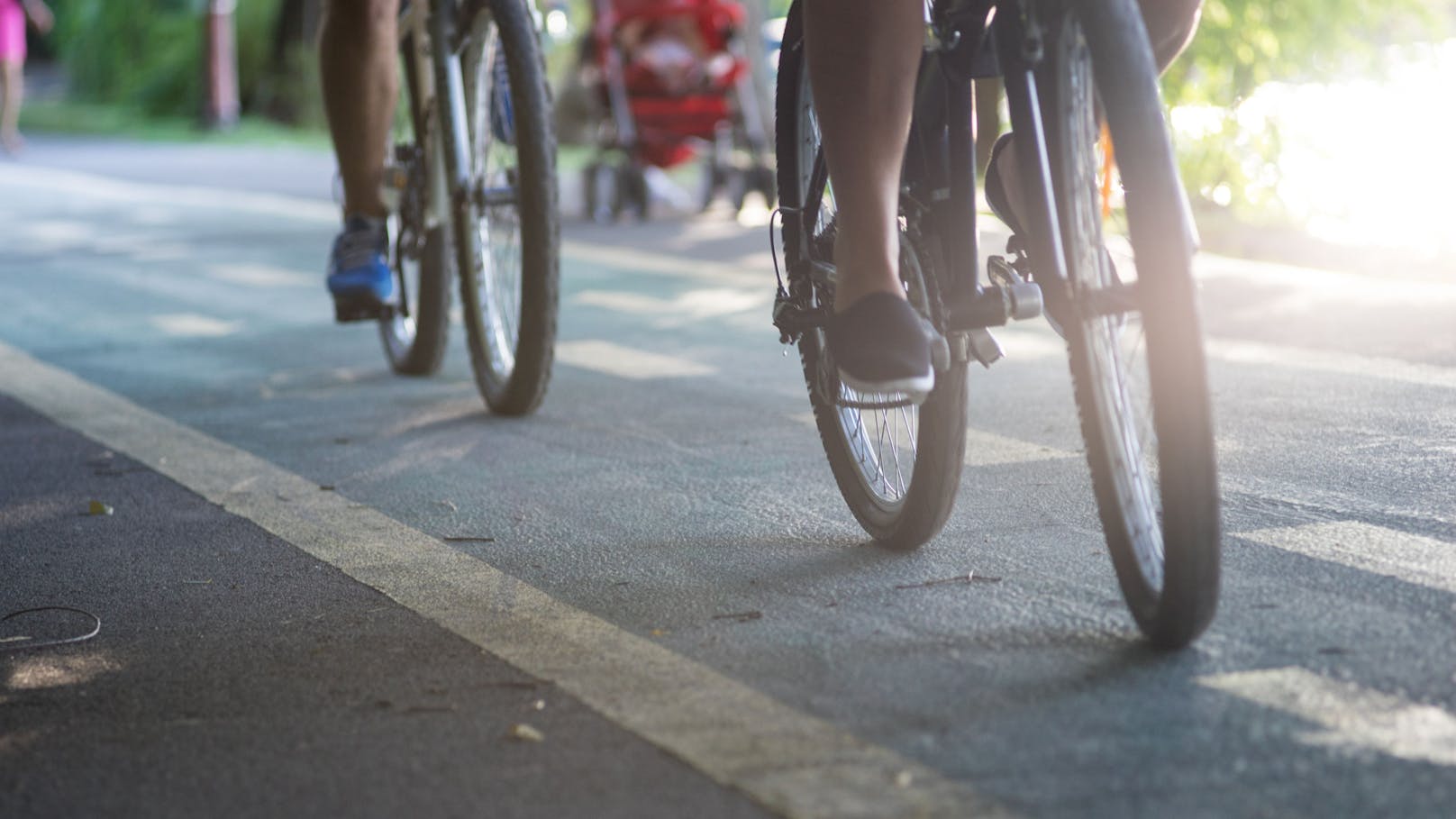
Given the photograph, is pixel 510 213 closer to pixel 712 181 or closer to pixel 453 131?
pixel 453 131

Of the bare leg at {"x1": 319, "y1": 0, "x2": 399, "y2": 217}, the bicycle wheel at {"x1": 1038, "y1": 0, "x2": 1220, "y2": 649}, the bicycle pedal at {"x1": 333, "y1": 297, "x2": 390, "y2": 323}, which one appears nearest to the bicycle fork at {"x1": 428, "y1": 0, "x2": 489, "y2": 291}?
the bare leg at {"x1": 319, "y1": 0, "x2": 399, "y2": 217}

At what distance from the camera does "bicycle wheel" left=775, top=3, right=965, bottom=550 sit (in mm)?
3127

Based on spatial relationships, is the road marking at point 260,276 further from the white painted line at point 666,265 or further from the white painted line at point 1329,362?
the white painted line at point 1329,362

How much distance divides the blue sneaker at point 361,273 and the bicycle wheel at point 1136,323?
97.2 inches

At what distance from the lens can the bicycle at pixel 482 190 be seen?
14.4ft

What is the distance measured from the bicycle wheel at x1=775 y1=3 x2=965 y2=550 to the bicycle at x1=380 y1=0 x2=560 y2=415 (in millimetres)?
1094

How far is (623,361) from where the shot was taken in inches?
220

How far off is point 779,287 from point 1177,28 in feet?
2.65

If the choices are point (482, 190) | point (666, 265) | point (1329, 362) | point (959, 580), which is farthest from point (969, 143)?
point (666, 265)

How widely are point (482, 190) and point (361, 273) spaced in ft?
1.27

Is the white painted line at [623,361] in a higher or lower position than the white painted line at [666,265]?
lower

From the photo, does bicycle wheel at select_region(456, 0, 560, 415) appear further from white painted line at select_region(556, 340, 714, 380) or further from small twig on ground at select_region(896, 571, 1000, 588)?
small twig on ground at select_region(896, 571, 1000, 588)

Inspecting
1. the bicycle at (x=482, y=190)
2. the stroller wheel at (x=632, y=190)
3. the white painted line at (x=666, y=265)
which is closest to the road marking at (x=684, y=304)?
the white painted line at (x=666, y=265)

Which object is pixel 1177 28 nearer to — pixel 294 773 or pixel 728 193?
pixel 294 773
